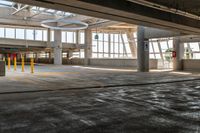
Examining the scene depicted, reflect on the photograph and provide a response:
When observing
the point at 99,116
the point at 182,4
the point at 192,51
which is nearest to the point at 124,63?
the point at 192,51

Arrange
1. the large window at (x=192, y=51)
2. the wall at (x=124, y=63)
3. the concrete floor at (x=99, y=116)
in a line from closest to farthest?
1. the concrete floor at (x=99, y=116)
2. the wall at (x=124, y=63)
3. the large window at (x=192, y=51)

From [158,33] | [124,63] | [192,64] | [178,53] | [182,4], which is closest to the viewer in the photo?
[182,4]

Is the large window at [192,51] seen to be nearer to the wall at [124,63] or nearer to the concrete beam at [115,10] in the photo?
the wall at [124,63]

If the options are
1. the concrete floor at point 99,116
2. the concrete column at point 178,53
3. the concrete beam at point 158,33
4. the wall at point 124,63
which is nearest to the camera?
the concrete floor at point 99,116

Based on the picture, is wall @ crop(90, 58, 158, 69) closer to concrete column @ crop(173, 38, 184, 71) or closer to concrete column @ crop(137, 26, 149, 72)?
concrete column @ crop(173, 38, 184, 71)

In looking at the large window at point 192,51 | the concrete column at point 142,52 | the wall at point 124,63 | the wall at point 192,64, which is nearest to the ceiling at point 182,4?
the concrete column at point 142,52

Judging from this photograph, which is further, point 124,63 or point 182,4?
point 124,63

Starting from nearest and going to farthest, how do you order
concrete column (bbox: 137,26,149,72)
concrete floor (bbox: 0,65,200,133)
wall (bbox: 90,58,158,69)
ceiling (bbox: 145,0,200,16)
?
concrete floor (bbox: 0,65,200,133)
ceiling (bbox: 145,0,200,16)
concrete column (bbox: 137,26,149,72)
wall (bbox: 90,58,158,69)

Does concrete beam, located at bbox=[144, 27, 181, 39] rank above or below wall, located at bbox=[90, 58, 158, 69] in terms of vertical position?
above

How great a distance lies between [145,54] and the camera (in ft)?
96.3

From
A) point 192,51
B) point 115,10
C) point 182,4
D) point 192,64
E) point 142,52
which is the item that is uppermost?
point 182,4

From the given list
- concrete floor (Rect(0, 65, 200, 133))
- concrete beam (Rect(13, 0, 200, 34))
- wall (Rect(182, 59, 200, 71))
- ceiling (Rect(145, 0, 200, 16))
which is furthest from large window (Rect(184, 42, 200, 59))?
concrete floor (Rect(0, 65, 200, 133))

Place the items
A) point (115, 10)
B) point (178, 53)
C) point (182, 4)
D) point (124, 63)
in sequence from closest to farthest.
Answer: point (115, 10)
point (182, 4)
point (178, 53)
point (124, 63)

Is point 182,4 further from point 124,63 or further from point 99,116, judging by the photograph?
point 124,63
